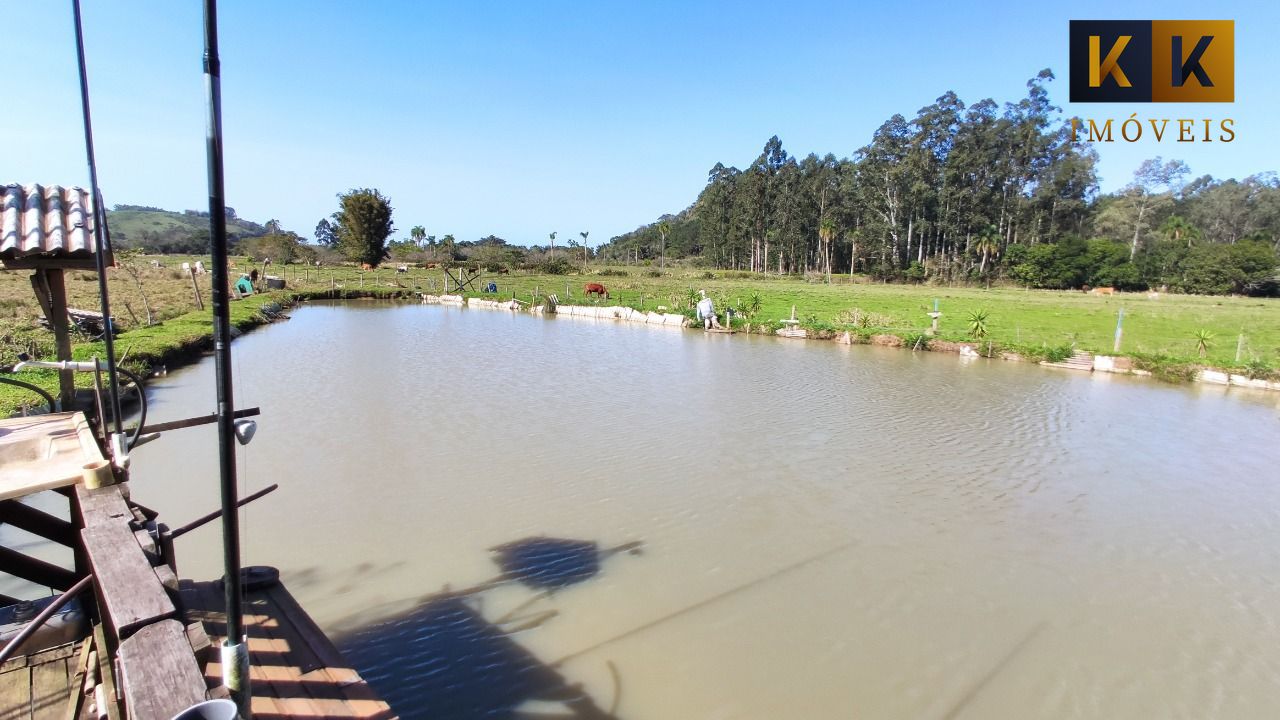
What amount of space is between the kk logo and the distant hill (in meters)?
70.4

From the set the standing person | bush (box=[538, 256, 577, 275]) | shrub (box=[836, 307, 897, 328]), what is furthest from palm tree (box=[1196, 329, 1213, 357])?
bush (box=[538, 256, 577, 275])

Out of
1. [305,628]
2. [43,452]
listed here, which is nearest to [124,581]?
[305,628]

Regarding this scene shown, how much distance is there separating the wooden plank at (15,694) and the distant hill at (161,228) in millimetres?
72173

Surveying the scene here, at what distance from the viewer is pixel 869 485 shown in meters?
8.01

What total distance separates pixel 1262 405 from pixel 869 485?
37.2 feet

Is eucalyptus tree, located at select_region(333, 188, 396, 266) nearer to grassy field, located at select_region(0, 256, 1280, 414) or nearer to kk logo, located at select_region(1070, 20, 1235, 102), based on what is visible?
grassy field, located at select_region(0, 256, 1280, 414)

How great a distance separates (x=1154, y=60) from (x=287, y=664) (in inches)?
908

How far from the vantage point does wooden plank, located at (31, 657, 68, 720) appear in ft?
9.66

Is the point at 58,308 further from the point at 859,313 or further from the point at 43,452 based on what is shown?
the point at 859,313

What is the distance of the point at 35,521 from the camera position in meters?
3.68

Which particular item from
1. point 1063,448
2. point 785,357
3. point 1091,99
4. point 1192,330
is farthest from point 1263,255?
point 1063,448

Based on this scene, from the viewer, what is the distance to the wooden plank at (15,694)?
2898 mm

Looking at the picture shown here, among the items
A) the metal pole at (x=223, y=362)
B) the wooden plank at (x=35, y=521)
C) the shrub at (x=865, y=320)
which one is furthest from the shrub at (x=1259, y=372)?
the wooden plank at (x=35, y=521)

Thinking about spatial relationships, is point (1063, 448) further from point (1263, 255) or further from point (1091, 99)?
point (1263, 255)
